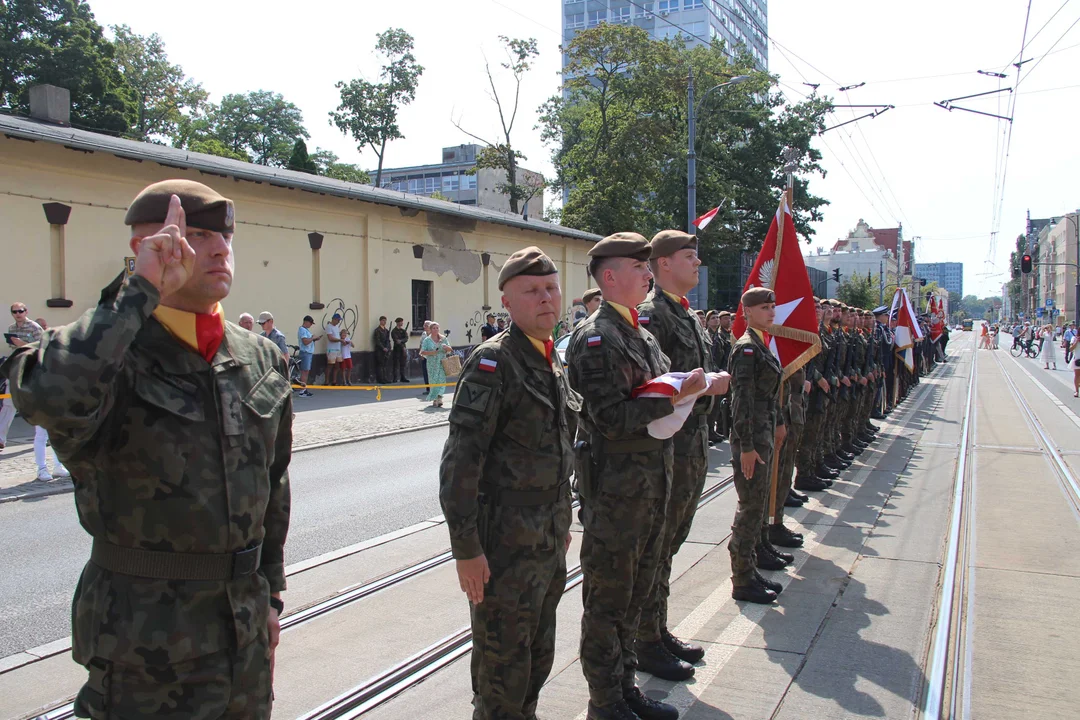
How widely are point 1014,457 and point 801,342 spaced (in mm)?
6599

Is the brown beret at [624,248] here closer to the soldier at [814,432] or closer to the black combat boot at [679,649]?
the black combat boot at [679,649]

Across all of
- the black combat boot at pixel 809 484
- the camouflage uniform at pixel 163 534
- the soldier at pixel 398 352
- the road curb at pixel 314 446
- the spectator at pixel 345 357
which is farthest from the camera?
the soldier at pixel 398 352

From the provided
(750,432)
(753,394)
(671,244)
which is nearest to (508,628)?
(671,244)

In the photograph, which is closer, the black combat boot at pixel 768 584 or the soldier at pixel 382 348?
the black combat boot at pixel 768 584

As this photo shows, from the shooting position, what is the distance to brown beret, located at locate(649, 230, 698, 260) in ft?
14.5

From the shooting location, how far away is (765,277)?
7.54 m

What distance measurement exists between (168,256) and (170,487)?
0.59 metres

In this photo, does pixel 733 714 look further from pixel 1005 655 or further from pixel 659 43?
pixel 659 43

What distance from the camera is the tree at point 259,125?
188 ft

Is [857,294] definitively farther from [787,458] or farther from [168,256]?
[168,256]

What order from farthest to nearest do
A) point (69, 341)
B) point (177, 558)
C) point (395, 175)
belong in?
point (395, 175), point (177, 558), point (69, 341)

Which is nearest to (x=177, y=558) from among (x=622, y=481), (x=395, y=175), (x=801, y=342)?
(x=622, y=481)

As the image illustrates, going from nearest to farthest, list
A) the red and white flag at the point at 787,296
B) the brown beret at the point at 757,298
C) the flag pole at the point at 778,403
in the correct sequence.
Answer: the brown beret at the point at 757,298, the flag pole at the point at 778,403, the red and white flag at the point at 787,296

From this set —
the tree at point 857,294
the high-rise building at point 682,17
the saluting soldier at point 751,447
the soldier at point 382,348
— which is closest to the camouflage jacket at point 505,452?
the saluting soldier at point 751,447
